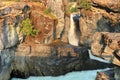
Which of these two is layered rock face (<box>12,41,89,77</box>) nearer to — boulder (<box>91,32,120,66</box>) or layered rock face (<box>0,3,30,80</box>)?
layered rock face (<box>0,3,30,80</box>)

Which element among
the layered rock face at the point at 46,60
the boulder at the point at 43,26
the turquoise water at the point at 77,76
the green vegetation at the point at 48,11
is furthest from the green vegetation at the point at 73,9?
the turquoise water at the point at 77,76

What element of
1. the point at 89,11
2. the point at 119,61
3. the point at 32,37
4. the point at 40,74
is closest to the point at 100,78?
the point at 119,61

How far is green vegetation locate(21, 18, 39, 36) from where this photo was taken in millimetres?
26367

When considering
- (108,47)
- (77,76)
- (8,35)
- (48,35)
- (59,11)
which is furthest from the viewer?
(59,11)

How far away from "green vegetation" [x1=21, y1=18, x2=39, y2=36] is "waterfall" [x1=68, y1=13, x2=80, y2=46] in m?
5.26

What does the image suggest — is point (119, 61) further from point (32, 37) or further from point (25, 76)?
point (32, 37)

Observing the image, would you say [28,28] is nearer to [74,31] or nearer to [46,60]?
[46,60]

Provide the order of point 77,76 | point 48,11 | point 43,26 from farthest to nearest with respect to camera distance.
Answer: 1. point 48,11
2. point 43,26
3. point 77,76

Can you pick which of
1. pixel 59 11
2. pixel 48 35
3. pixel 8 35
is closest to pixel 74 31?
pixel 59 11

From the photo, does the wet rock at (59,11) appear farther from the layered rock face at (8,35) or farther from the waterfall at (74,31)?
the layered rock face at (8,35)

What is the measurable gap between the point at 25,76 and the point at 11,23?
15.4 ft

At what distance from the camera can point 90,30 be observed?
1194 inches

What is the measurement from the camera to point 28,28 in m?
26.6

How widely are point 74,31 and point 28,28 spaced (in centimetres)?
713
